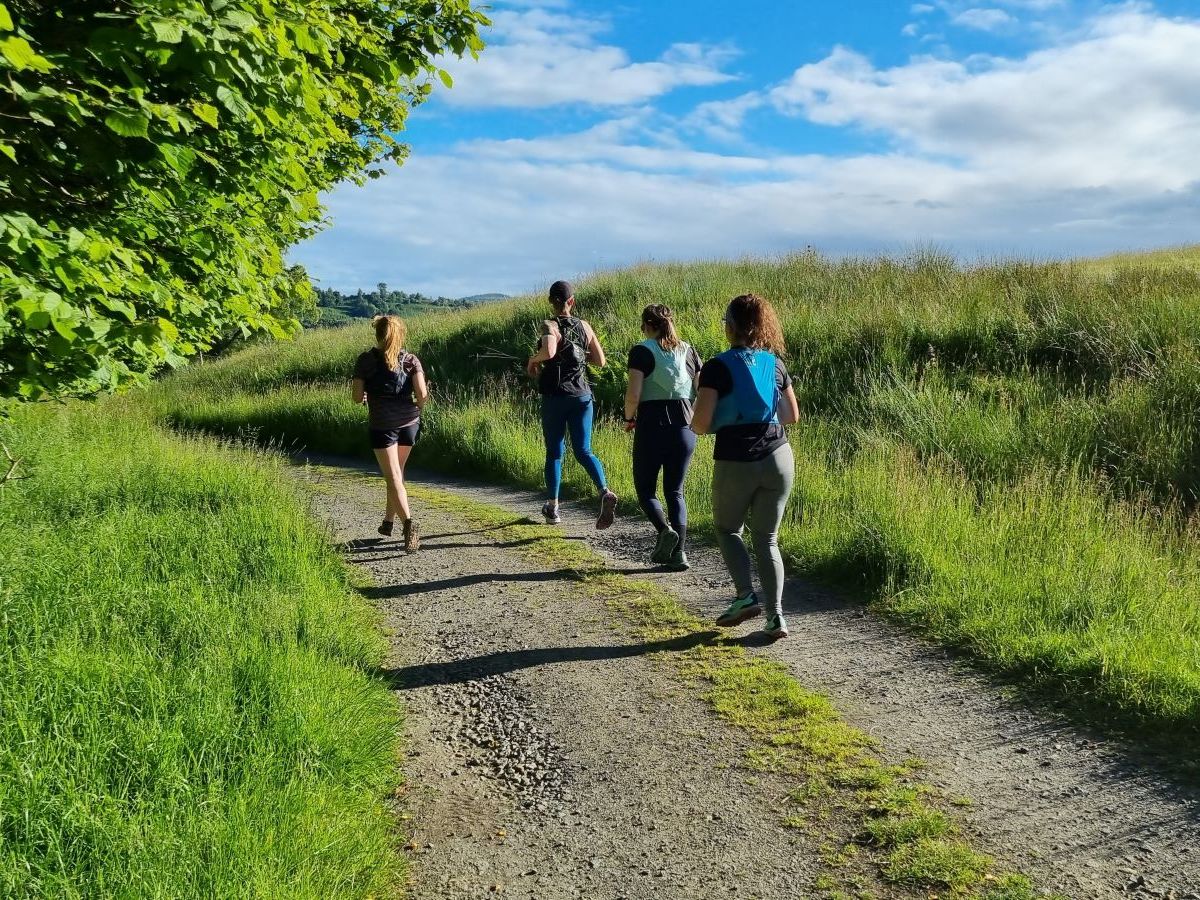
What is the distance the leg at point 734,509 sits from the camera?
Answer: 5.01 meters

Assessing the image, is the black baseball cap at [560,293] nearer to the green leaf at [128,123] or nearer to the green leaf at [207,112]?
the green leaf at [207,112]

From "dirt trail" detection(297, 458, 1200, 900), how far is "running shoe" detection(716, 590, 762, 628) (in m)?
0.31

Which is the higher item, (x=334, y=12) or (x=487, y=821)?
(x=334, y=12)

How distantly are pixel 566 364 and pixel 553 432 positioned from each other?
73cm

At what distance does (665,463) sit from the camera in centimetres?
659

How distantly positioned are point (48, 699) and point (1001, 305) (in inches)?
545

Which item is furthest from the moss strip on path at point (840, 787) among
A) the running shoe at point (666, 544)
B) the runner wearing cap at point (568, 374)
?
the runner wearing cap at point (568, 374)

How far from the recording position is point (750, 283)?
18.7 m

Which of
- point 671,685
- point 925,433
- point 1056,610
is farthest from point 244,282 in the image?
point 925,433

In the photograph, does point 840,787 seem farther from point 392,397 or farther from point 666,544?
point 392,397

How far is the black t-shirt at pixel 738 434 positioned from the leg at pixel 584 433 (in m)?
2.82

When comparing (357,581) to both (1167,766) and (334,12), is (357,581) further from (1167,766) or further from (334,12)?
(1167,766)

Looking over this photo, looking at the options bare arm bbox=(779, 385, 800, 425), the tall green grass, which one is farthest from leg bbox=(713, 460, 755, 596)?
the tall green grass

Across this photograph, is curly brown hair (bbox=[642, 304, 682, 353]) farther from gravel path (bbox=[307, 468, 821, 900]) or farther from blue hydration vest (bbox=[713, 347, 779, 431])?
gravel path (bbox=[307, 468, 821, 900])
